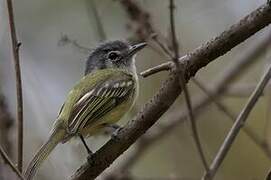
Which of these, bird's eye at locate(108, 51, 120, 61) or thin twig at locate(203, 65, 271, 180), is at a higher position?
bird's eye at locate(108, 51, 120, 61)

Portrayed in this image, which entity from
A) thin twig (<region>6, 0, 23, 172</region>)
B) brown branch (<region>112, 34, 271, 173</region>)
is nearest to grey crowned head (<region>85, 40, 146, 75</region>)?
brown branch (<region>112, 34, 271, 173</region>)

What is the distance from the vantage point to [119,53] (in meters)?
5.93

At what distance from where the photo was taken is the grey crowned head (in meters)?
5.90

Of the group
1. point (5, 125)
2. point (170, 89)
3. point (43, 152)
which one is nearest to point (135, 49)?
point (5, 125)

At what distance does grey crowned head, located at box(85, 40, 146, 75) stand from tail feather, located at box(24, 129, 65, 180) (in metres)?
1.56

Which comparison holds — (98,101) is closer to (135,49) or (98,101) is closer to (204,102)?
(135,49)

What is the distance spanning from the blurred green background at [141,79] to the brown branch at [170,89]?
1253 mm

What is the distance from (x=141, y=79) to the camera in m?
7.86

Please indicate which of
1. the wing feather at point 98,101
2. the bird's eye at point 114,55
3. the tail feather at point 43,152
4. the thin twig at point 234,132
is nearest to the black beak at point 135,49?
the bird's eye at point 114,55

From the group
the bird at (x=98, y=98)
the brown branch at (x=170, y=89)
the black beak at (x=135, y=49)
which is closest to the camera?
the brown branch at (x=170, y=89)

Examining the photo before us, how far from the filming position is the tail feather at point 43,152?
3.93 metres

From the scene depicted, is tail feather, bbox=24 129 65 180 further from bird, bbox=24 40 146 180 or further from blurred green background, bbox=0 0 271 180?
blurred green background, bbox=0 0 271 180

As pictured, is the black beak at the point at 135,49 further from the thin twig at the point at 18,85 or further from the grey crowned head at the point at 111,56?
the thin twig at the point at 18,85

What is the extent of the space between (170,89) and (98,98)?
1339 millimetres
